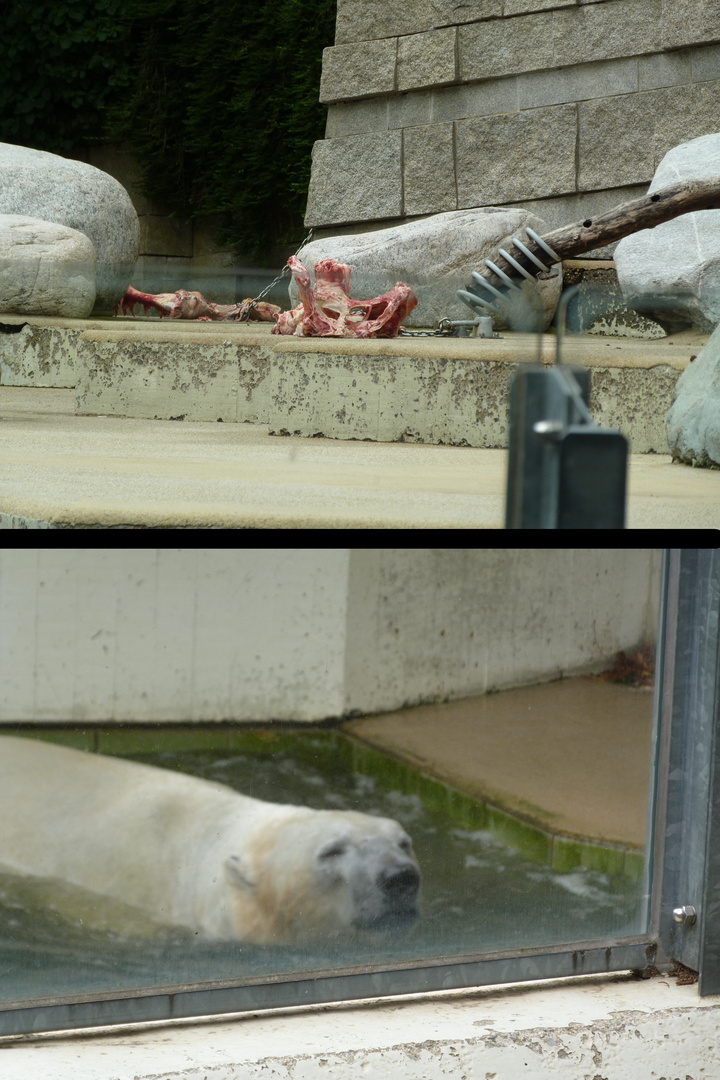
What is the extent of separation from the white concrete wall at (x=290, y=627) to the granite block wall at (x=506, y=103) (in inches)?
149

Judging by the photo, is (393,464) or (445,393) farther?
(445,393)

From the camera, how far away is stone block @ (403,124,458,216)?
5.65 metres

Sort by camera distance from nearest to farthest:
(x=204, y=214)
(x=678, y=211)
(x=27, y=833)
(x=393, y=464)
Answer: (x=27, y=833), (x=393, y=464), (x=678, y=211), (x=204, y=214)

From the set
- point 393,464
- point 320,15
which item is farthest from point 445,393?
point 320,15

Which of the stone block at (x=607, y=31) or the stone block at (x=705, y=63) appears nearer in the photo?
the stone block at (x=705, y=63)

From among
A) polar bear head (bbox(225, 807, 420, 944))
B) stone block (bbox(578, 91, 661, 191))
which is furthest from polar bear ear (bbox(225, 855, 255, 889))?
stone block (bbox(578, 91, 661, 191))

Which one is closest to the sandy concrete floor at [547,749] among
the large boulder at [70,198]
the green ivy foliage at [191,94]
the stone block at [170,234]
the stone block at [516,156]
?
the large boulder at [70,198]

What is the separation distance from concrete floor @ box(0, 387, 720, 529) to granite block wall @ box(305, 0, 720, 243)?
3.40 metres

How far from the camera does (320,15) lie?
25.1ft

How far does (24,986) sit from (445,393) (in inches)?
37.3

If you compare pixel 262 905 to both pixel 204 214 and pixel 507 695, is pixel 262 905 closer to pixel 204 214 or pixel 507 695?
pixel 507 695

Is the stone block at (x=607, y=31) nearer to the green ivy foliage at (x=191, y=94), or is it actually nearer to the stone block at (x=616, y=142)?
the stone block at (x=616, y=142)

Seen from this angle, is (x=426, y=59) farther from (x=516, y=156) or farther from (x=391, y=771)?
(x=391, y=771)

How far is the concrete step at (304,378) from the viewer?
150 centimetres
